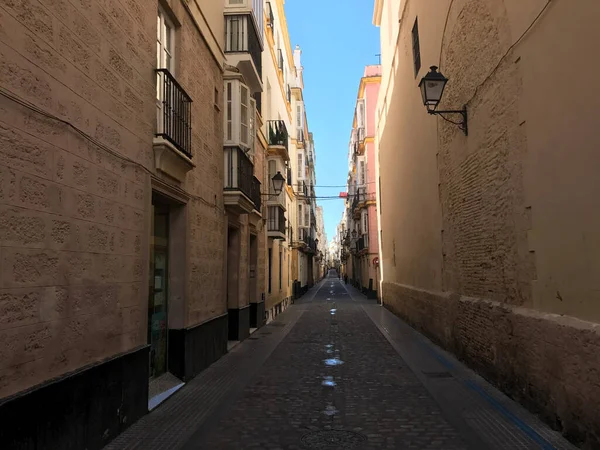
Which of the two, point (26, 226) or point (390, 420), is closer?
point (26, 226)

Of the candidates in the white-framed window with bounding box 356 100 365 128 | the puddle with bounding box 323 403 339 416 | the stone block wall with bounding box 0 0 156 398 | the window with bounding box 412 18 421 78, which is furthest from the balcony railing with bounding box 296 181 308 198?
the stone block wall with bounding box 0 0 156 398

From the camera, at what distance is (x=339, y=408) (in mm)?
6141

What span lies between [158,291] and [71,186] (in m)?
3.33

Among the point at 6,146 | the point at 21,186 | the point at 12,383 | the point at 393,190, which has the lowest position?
the point at 12,383

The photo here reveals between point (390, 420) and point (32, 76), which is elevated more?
point (32, 76)

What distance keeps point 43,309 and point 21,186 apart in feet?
3.21

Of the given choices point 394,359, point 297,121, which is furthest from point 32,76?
point 297,121

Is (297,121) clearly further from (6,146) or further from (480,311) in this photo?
(6,146)

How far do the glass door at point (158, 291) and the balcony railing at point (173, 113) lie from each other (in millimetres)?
1077

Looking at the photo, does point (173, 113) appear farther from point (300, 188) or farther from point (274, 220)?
point (300, 188)

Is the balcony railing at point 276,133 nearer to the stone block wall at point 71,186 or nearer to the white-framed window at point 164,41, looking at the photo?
the white-framed window at point 164,41

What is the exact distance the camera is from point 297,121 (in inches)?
1369

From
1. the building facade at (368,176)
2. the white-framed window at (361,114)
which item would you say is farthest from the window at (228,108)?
the white-framed window at (361,114)

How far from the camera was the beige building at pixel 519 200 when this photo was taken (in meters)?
4.71
